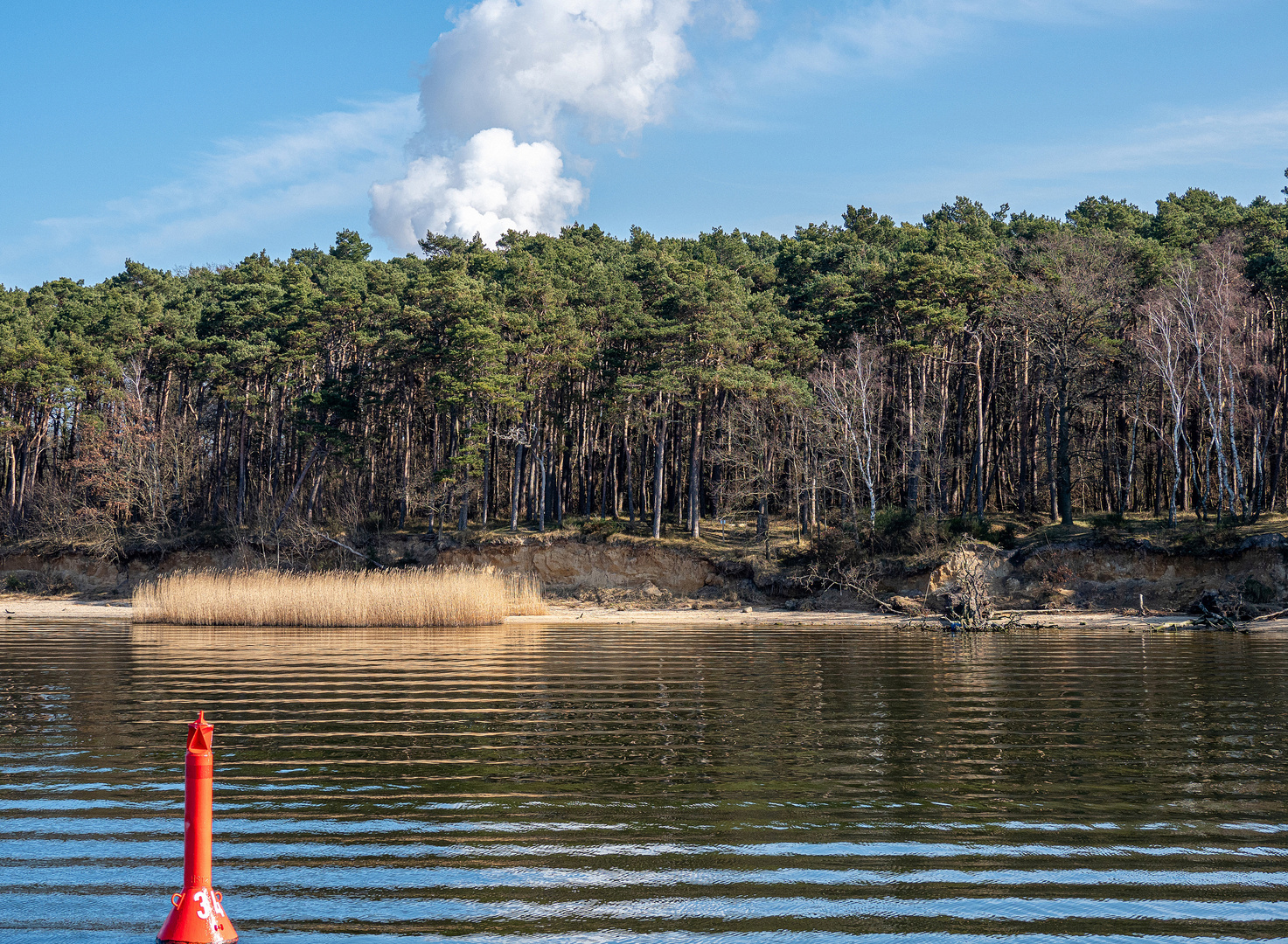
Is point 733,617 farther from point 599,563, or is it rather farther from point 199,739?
point 199,739

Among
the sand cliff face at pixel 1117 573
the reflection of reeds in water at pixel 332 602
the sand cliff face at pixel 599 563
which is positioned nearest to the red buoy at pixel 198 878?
the reflection of reeds in water at pixel 332 602

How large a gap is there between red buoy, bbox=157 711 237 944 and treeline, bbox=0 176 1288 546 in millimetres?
41275

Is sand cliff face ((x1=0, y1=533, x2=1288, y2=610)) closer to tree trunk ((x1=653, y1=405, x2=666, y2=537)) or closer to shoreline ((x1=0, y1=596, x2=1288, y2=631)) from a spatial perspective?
tree trunk ((x1=653, y1=405, x2=666, y2=537))

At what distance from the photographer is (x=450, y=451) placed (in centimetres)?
6097

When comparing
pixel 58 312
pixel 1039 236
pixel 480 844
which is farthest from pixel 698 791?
pixel 58 312

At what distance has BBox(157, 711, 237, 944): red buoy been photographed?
18.6 ft

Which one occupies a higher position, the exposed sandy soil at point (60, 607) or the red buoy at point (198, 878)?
the red buoy at point (198, 878)

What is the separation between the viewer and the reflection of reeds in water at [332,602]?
113ft

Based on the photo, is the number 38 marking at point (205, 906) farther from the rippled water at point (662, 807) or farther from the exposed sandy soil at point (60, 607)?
the exposed sandy soil at point (60, 607)

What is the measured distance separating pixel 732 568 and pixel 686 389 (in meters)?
10.1

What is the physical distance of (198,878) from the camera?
574 centimetres

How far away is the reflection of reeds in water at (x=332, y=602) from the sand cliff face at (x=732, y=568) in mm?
15157

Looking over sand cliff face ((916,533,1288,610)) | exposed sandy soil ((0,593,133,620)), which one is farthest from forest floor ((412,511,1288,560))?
exposed sandy soil ((0,593,133,620))

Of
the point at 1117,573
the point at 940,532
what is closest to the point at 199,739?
the point at 940,532
